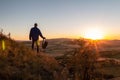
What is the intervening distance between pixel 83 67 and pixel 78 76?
0.50m

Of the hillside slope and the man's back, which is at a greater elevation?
the man's back

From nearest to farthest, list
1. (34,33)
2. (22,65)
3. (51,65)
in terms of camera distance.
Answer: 1. (22,65)
2. (51,65)
3. (34,33)

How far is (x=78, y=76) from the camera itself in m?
15.0

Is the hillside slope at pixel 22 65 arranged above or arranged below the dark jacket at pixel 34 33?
below

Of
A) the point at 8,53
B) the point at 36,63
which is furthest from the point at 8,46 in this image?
the point at 36,63

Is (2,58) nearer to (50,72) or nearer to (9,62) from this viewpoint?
(9,62)

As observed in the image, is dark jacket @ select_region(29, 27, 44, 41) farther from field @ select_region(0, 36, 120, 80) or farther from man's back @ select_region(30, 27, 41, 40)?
field @ select_region(0, 36, 120, 80)

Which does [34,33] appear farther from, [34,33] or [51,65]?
[51,65]

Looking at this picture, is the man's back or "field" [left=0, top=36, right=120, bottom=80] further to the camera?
the man's back

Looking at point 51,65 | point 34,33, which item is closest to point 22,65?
point 51,65

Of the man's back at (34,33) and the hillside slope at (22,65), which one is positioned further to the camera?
the man's back at (34,33)

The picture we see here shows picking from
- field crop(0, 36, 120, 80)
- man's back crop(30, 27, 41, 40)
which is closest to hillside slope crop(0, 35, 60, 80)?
field crop(0, 36, 120, 80)

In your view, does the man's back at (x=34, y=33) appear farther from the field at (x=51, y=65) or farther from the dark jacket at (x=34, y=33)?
the field at (x=51, y=65)

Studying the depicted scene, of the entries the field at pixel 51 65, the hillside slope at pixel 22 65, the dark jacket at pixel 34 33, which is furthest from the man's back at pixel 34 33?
the field at pixel 51 65
